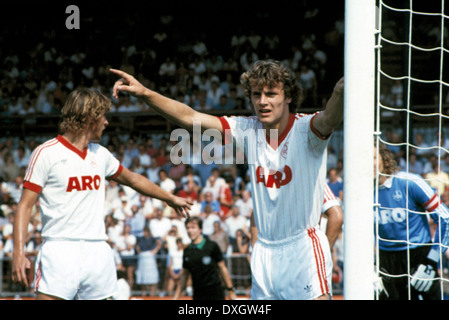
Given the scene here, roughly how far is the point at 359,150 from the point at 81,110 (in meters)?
2.33

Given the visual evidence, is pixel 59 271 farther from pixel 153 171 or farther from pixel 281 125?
pixel 153 171

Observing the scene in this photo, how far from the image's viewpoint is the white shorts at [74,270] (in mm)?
4703

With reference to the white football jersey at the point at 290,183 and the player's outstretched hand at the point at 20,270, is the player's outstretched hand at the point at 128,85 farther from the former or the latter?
the player's outstretched hand at the point at 20,270

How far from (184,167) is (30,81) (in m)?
6.88

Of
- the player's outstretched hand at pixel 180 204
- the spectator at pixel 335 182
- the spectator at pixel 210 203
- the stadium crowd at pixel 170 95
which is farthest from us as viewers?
the spectator at pixel 210 203

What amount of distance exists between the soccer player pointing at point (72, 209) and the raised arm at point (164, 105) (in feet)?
3.67

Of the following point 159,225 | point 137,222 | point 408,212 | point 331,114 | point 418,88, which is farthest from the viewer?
point 418,88

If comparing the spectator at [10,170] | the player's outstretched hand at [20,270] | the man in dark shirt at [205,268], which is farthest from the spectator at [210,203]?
the player's outstretched hand at [20,270]

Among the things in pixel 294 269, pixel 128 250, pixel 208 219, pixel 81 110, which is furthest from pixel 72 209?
pixel 128 250

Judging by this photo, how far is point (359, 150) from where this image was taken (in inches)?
143

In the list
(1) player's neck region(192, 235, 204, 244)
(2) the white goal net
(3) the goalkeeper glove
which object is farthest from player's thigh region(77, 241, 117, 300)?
(2) the white goal net

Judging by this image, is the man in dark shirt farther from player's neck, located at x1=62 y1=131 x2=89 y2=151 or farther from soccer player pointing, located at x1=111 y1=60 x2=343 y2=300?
soccer player pointing, located at x1=111 y1=60 x2=343 y2=300

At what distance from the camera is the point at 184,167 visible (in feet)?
46.8

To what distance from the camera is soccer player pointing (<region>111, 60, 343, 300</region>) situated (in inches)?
161
